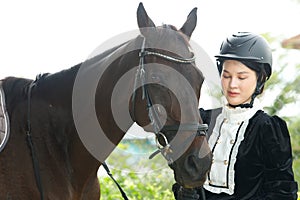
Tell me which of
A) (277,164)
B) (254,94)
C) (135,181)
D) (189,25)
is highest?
(189,25)

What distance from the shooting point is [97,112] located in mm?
2619

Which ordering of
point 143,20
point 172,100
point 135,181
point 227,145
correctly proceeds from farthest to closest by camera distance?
point 135,181 → point 227,145 → point 143,20 → point 172,100

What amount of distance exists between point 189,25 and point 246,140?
65 cm

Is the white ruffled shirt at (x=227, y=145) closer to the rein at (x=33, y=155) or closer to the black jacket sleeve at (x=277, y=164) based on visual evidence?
the black jacket sleeve at (x=277, y=164)

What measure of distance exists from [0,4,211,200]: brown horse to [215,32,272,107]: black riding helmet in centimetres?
24

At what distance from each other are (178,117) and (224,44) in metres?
0.68

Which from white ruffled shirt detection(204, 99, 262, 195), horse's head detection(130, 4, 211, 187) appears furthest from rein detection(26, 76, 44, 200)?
white ruffled shirt detection(204, 99, 262, 195)

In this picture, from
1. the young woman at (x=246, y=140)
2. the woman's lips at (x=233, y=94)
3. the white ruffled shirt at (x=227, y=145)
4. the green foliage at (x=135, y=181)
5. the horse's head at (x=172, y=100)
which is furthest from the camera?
the green foliage at (x=135, y=181)

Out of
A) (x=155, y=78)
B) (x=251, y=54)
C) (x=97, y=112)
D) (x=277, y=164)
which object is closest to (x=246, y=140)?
(x=277, y=164)

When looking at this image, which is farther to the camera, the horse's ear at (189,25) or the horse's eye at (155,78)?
the horse's ear at (189,25)

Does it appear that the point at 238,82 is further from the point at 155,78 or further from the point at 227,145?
the point at 155,78

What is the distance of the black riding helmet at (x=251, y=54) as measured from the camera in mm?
2646

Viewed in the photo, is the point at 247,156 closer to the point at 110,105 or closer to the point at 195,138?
the point at 195,138

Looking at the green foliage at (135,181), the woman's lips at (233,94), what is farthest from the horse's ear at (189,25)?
the green foliage at (135,181)
